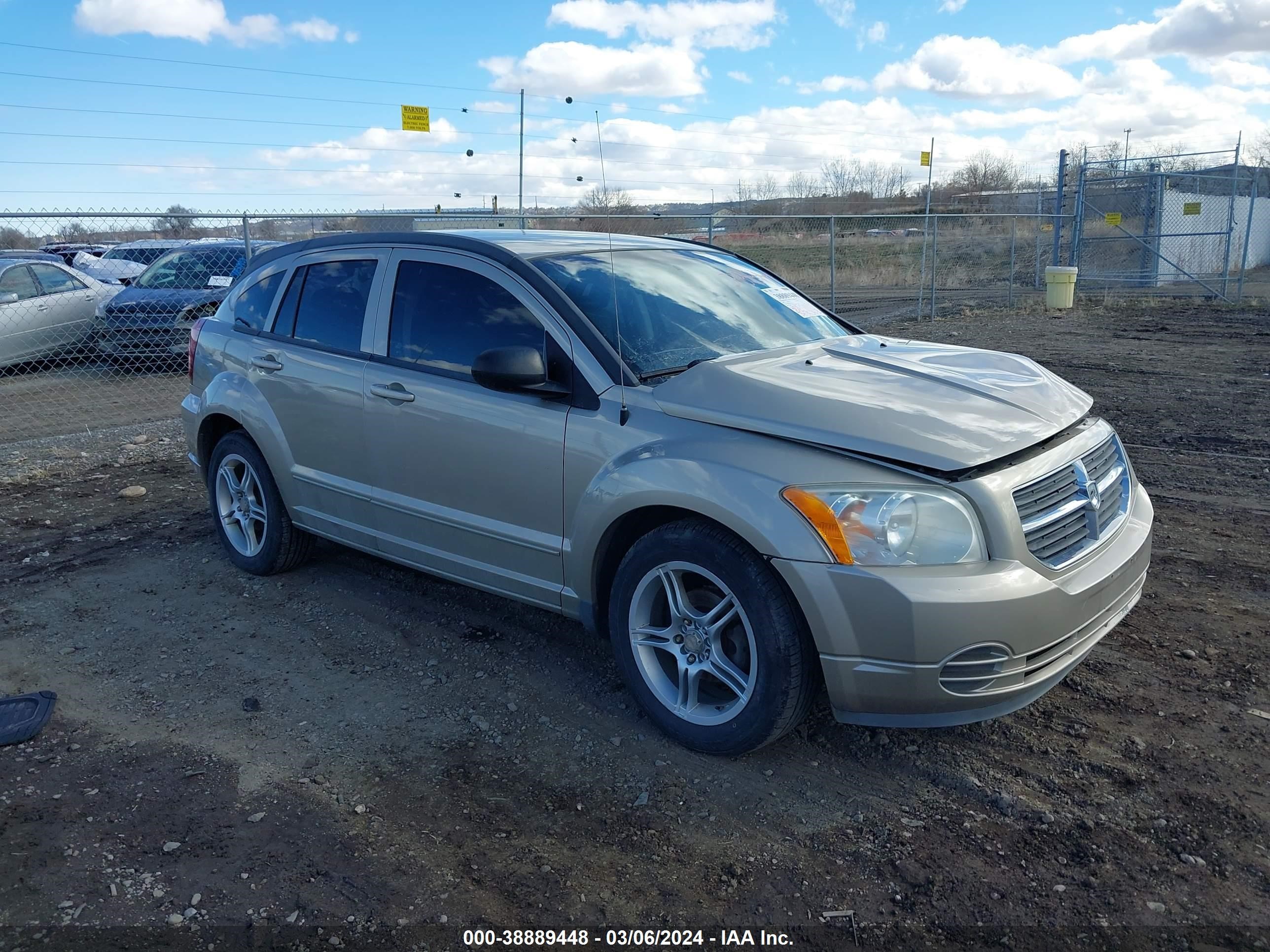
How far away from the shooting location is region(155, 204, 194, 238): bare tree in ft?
29.0

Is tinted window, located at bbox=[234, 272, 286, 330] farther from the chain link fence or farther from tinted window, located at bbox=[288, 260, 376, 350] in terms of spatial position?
the chain link fence

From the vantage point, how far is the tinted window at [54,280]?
12977 millimetres

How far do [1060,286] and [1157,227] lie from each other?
4287mm

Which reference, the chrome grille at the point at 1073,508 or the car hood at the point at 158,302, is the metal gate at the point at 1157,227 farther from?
the chrome grille at the point at 1073,508

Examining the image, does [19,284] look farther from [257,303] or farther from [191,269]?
[257,303]

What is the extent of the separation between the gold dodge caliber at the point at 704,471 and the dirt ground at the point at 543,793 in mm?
361

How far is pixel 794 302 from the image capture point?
4.95m

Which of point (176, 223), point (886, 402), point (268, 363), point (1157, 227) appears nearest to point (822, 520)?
point (886, 402)

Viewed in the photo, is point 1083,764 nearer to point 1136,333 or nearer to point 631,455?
point 631,455

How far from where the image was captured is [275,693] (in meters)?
4.18

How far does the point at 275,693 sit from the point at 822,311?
316 cm

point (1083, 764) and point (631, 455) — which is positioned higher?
point (631, 455)

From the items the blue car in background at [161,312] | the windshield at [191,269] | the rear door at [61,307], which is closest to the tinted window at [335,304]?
the blue car in background at [161,312]

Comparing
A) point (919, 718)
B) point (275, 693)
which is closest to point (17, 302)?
point (275, 693)
